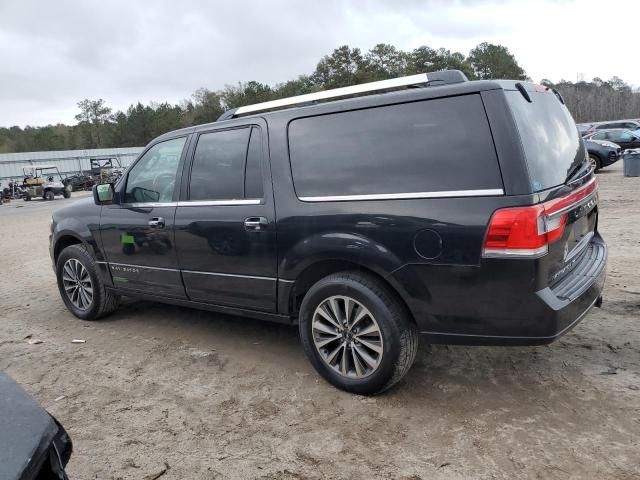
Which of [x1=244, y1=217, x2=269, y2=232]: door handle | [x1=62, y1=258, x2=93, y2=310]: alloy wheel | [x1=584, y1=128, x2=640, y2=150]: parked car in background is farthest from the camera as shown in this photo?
[x1=584, y1=128, x2=640, y2=150]: parked car in background

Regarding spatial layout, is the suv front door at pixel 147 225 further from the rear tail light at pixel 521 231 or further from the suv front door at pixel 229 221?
the rear tail light at pixel 521 231

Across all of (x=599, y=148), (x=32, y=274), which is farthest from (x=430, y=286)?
(x=599, y=148)

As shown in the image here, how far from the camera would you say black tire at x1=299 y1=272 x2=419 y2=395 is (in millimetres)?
3082

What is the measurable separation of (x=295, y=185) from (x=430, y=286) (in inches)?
46.3

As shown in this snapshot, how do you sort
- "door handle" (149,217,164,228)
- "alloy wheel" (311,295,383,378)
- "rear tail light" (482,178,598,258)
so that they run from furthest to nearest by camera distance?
"door handle" (149,217,164,228) → "alloy wheel" (311,295,383,378) → "rear tail light" (482,178,598,258)

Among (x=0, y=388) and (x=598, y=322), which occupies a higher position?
(x=0, y=388)

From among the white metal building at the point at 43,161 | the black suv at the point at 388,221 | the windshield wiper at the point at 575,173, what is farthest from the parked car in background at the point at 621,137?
the white metal building at the point at 43,161

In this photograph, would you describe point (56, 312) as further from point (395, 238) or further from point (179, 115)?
point (179, 115)

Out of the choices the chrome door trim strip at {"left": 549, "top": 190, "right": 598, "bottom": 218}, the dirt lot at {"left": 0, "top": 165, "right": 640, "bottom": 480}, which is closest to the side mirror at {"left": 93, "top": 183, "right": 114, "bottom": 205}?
the dirt lot at {"left": 0, "top": 165, "right": 640, "bottom": 480}

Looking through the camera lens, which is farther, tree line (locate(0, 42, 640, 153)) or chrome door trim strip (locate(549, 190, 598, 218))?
tree line (locate(0, 42, 640, 153))

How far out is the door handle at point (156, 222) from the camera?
4.27 meters

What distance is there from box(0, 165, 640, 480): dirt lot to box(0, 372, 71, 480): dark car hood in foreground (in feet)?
3.38

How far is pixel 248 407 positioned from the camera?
3281 millimetres

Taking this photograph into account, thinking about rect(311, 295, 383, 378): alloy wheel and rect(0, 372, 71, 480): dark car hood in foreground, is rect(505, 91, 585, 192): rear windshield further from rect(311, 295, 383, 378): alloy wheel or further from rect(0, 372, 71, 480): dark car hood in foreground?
rect(0, 372, 71, 480): dark car hood in foreground
